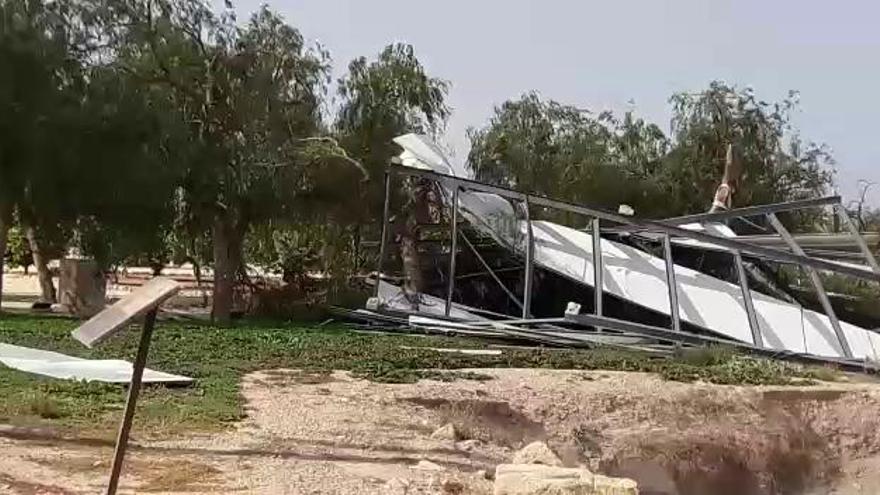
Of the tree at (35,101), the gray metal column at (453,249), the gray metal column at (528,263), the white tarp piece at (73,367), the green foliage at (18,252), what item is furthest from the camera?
the green foliage at (18,252)

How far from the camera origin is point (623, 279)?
20547 millimetres

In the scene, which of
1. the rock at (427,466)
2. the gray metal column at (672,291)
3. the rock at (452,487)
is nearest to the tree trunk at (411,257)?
the gray metal column at (672,291)

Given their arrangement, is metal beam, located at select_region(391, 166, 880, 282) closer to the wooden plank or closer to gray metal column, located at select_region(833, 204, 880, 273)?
gray metal column, located at select_region(833, 204, 880, 273)

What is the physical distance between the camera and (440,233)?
23.2 metres

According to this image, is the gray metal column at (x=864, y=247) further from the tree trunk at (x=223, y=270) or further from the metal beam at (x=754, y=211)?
the tree trunk at (x=223, y=270)

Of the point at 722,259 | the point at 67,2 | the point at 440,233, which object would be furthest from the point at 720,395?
the point at 67,2

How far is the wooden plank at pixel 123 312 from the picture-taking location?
528 centimetres

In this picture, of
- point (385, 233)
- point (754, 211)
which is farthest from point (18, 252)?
point (754, 211)

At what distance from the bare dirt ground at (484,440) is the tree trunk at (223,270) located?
8.76 meters

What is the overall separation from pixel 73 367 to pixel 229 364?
2052 mm

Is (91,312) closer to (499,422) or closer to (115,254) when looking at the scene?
(115,254)

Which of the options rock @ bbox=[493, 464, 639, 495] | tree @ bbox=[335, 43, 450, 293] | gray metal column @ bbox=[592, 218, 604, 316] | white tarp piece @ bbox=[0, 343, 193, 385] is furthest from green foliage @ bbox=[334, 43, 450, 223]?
rock @ bbox=[493, 464, 639, 495]

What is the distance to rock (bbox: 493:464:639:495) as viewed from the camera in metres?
7.09

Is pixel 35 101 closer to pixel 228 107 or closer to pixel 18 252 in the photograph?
pixel 228 107
